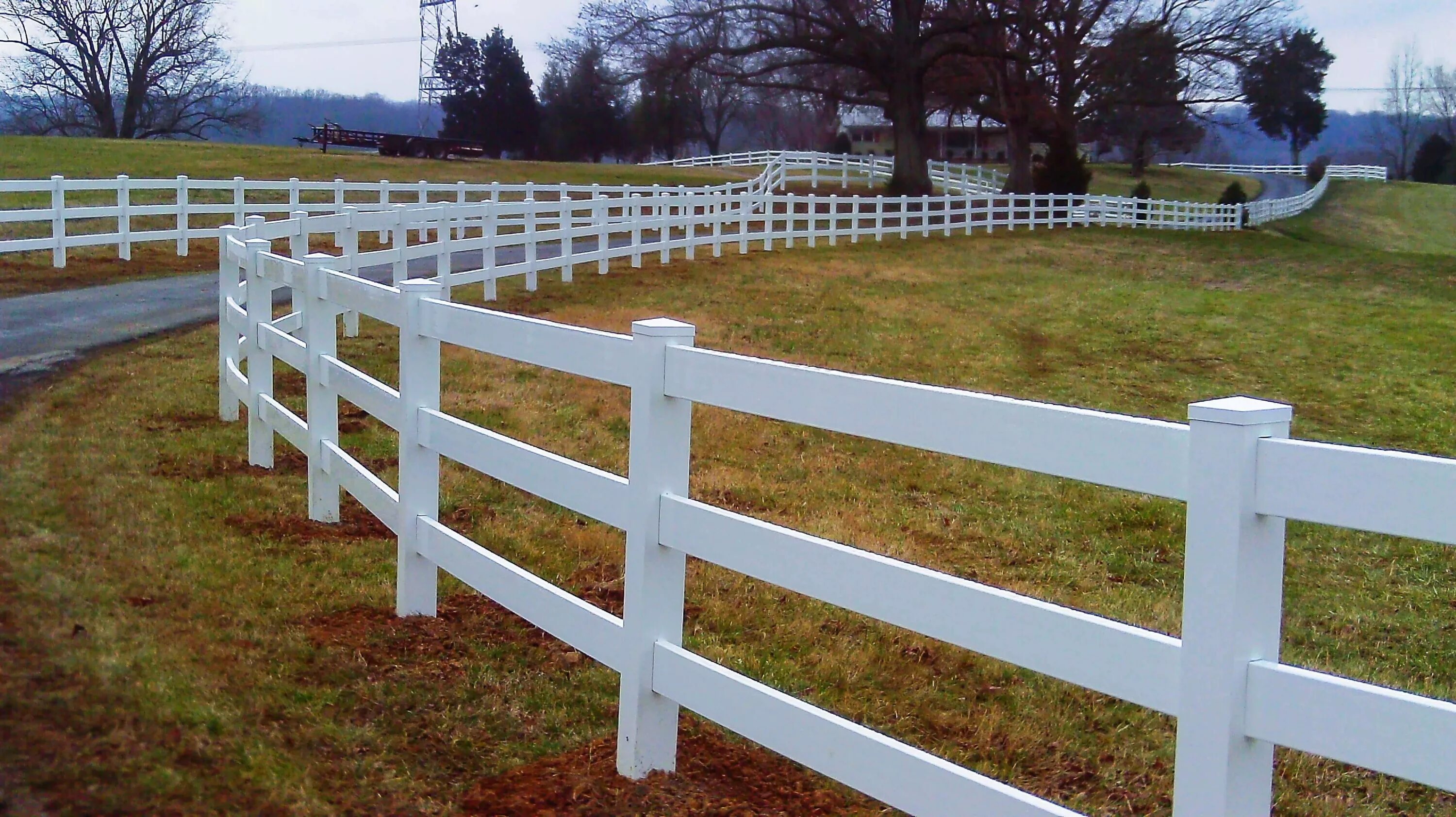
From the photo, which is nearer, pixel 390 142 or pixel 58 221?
pixel 58 221

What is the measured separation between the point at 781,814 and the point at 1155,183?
7762 cm

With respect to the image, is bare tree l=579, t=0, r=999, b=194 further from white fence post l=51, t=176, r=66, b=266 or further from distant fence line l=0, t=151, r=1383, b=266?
white fence post l=51, t=176, r=66, b=266

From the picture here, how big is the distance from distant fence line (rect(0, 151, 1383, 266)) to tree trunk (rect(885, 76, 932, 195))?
2899 millimetres

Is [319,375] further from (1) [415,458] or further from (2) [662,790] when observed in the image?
(2) [662,790]

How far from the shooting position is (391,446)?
9.23 m

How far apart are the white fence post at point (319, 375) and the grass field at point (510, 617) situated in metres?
0.28

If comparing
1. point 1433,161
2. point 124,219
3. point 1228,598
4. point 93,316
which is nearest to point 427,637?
point 1228,598

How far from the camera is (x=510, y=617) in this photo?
5902 mm

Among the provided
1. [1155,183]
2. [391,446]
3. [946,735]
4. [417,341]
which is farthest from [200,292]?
[1155,183]

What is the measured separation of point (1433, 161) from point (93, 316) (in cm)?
9382

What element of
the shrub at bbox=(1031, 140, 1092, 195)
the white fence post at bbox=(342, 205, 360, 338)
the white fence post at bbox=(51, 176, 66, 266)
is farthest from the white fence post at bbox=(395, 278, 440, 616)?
the shrub at bbox=(1031, 140, 1092, 195)

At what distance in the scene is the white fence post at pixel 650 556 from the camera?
4070 mm

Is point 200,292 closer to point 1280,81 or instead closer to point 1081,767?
point 1081,767

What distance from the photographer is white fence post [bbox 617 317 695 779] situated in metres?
4.07
